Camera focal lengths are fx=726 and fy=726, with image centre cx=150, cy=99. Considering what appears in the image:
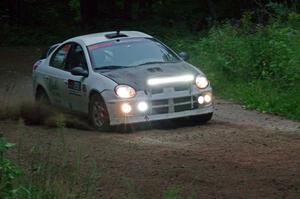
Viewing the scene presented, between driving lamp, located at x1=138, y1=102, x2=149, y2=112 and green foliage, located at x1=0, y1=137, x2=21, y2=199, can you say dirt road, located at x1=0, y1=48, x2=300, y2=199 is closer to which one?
driving lamp, located at x1=138, y1=102, x2=149, y2=112

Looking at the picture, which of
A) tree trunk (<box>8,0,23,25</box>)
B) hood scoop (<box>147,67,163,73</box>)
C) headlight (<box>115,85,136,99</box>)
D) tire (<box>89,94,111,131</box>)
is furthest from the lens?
tree trunk (<box>8,0,23,25</box>)

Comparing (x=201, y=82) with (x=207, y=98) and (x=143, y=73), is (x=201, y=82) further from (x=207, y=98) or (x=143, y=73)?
(x=143, y=73)

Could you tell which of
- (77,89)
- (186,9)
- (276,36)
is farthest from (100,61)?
(186,9)

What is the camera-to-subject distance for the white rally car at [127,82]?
11.3m

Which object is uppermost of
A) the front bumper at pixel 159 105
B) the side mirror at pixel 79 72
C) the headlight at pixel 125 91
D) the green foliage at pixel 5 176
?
the green foliage at pixel 5 176

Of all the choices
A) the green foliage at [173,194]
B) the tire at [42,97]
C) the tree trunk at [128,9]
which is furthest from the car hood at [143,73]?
the tree trunk at [128,9]

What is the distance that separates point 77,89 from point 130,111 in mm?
1487

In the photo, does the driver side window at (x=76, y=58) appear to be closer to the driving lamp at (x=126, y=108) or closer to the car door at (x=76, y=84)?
the car door at (x=76, y=84)

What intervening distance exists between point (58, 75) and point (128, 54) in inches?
62.3

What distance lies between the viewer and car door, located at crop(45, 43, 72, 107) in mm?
13062

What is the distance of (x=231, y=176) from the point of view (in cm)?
777

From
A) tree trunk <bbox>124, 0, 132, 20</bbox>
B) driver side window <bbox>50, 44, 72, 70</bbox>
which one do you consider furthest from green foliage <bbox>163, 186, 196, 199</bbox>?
tree trunk <bbox>124, 0, 132, 20</bbox>

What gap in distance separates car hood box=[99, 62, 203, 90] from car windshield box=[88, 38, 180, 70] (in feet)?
0.83

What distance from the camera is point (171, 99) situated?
11469mm
